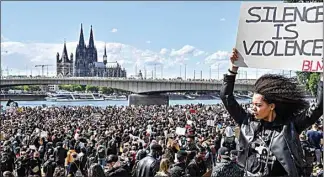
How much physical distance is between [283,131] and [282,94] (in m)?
0.27

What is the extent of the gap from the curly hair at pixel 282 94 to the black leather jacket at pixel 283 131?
0.23 ft

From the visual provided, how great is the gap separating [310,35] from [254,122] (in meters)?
0.83

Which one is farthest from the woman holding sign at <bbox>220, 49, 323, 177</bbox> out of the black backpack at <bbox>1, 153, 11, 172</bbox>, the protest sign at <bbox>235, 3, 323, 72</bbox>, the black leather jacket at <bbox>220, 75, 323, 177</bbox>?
the black backpack at <bbox>1, 153, 11, 172</bbox>

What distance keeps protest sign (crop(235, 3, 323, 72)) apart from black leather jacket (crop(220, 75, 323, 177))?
0.95 ft

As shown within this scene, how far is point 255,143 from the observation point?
3459mm

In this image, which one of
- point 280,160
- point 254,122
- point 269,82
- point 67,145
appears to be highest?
point 269,82

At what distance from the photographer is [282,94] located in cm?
349

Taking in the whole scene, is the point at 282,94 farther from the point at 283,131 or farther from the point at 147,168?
the point at 147,168

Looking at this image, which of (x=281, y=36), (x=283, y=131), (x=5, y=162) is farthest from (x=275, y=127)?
(x=5, y=162)

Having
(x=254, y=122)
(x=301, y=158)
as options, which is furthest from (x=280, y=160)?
(x=254, y=122)

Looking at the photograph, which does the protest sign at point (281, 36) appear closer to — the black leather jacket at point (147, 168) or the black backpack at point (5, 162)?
the black leather jacket at point (147, 168)

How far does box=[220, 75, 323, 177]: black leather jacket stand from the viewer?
329 cm

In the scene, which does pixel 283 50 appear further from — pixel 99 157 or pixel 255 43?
pixel 99 157

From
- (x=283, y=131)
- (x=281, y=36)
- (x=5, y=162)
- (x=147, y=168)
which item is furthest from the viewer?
(x=5, y=162)
